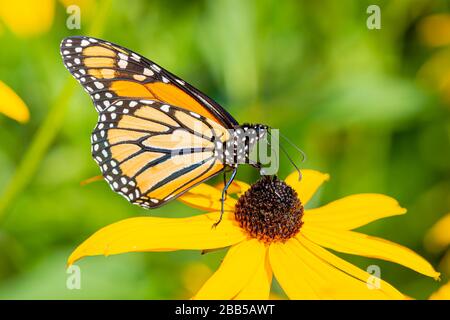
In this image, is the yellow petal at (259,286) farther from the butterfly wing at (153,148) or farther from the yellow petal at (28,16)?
the yellow petal at (28,16)

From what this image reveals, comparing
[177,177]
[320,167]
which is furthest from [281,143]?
[177,177]

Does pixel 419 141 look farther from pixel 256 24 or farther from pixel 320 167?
pixel 256 24

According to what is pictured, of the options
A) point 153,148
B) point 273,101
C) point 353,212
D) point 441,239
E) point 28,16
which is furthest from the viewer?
point 273,101

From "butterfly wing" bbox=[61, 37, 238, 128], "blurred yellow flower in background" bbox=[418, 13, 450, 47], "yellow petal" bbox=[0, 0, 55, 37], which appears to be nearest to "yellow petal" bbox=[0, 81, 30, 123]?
"butterfly wing" bbox=[61, 37, 238, 128]

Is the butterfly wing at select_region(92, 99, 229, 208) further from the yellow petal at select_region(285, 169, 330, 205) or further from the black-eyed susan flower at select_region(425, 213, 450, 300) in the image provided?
the black-eyed susan flower at select_region(425, 213, 450, 300)

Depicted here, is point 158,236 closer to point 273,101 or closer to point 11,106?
point 11,106

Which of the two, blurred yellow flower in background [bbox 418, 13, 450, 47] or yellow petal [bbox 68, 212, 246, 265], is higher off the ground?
blurred yellow flower in background [bbox 418, 13, 450, 47]

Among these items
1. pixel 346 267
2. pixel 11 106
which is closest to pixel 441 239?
pixel 346 267
